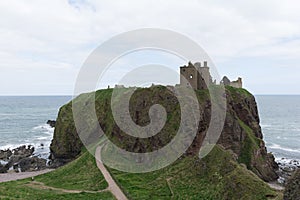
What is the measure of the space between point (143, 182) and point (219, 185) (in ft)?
37.6

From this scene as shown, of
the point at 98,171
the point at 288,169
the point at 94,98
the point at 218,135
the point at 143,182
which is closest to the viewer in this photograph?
the point at 143,182

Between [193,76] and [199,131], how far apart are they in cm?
1396

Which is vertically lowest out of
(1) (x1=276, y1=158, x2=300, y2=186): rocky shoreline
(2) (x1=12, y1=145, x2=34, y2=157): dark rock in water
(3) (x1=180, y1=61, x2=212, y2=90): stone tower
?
(1) (x1=276, y1=158, x2=300, y2=186): rocky shoreline

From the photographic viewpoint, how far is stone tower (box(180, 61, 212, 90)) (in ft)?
218

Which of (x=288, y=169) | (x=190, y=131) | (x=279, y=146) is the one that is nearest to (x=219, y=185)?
(x=190, y=131)

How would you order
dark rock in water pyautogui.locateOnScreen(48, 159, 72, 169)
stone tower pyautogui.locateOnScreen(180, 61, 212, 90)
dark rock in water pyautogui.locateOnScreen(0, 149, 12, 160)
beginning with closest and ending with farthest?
1. stone tower pyautogui.locateOnScreen(180, 61, 212, 90)
2. dark rock in water pyautogui.locateOnScreen(48, 159, 72, 169)
3. dark rock in water pyautogui.locateOnScreen(0, 149, 12, 160)

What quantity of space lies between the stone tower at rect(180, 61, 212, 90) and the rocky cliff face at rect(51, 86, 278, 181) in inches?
97.8

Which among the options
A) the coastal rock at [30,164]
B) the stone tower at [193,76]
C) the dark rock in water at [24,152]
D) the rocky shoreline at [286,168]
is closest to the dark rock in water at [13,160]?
the coastal rock at [30,164]

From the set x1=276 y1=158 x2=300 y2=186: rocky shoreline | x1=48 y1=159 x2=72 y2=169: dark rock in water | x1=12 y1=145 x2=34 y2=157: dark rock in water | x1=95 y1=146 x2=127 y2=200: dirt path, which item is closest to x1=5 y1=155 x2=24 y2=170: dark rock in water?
x1=12 y1=145 x2=34 y2=157: dark rock in water

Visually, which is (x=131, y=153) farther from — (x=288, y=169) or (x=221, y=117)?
(x=288, y=169)

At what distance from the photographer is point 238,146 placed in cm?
6184

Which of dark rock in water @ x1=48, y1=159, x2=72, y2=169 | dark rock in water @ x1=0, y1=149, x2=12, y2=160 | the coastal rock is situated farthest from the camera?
dark rock in water @ x1=0, y1=149, x2=12, y2=160

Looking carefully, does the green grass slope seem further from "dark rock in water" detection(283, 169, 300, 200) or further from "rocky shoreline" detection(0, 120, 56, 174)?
"rocky shoreline" detection(0, 120, 56, 174)

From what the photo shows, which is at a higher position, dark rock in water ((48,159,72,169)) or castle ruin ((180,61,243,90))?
castle ruin ((180,61,243,90))
